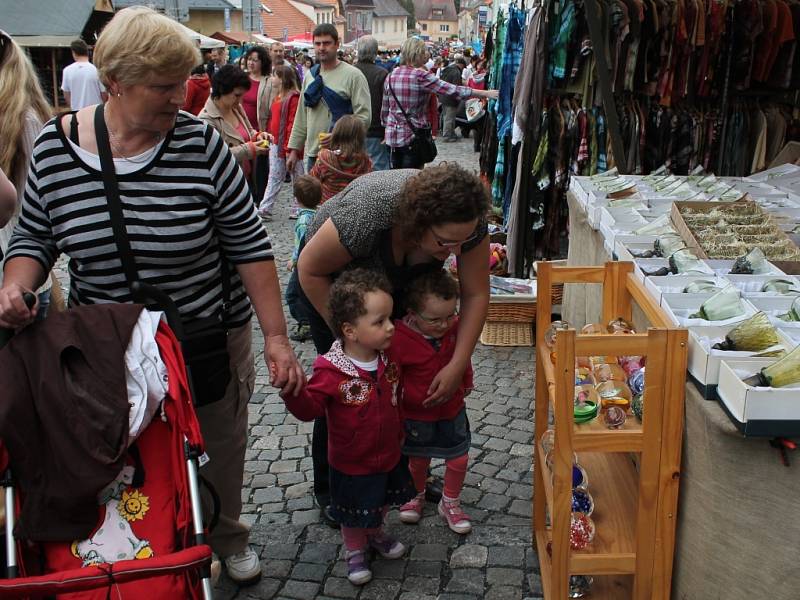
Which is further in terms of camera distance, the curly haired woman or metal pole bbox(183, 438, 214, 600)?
the curly haired woman

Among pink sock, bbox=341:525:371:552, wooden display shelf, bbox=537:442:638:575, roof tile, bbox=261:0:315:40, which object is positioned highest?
roof tile, bbox=261:0:315:40

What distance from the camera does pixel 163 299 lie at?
240 cm

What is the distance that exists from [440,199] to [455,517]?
155 centimetres

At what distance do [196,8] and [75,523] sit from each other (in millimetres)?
38188

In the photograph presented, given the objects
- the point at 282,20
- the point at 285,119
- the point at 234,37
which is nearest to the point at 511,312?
the point at 285,119

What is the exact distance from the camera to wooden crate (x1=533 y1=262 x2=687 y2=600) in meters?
2.36

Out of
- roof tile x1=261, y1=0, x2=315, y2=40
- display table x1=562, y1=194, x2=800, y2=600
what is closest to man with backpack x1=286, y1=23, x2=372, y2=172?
display table x1=562, y1=194, x2=800, y2=600

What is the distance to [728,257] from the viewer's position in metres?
3.35

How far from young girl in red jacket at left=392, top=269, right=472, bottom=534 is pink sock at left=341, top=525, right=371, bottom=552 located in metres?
0.35

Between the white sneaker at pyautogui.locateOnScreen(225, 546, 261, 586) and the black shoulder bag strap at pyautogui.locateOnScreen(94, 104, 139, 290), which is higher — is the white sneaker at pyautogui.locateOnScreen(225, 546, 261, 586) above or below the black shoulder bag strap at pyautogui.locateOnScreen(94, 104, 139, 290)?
below

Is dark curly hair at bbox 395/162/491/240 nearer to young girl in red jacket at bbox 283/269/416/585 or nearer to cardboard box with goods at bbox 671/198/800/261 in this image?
young girl in red jacket at bbox 283/269/416/585

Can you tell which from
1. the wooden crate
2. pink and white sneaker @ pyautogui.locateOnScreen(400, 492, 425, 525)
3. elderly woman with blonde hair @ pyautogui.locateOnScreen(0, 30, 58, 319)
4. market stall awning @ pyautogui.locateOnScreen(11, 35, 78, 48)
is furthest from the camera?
market stall awning @ pyautogui.locateOnScreen(11, 35, 78, 48)

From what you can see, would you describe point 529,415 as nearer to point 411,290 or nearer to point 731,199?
point 731,199

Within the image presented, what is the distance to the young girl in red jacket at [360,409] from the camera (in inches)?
110
